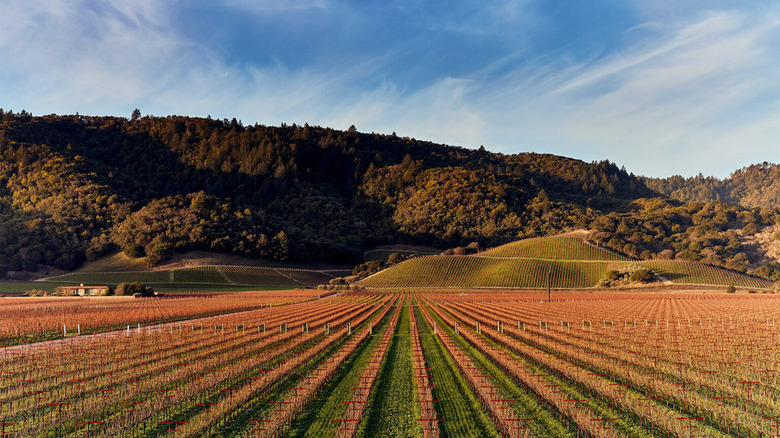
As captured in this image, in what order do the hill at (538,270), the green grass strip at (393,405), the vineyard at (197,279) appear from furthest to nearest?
the vineyard at (197,279), the hill at (538,270), the green grass strip at (393,405)

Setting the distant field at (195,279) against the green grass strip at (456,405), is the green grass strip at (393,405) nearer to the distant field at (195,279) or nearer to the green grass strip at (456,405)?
the green grass strip at (456,405)

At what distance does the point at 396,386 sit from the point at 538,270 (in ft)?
340

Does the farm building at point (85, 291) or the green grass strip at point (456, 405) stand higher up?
the green grass strip at point (456, 405)

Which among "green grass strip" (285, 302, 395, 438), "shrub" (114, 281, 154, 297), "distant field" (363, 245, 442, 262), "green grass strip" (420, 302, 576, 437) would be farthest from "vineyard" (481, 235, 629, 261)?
"green grass strip" (285, 302, 395, 438)

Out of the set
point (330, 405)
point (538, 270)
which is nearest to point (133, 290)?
point (330, 405)

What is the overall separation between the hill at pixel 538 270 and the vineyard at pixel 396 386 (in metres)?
81.5

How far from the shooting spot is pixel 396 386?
52.5ft

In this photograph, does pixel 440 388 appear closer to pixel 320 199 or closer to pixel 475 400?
pixel 475 400

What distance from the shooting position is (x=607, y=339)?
25.4 metres

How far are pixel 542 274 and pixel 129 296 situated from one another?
83.7 m

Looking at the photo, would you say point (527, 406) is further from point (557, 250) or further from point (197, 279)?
point (557, 250)

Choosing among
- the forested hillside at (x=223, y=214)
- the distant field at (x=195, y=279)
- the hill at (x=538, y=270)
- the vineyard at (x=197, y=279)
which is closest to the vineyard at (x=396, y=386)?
the distant field at (x=195, y=279)

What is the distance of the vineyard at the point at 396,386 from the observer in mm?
11930

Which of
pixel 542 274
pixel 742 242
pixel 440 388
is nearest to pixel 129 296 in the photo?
pixel 440 388
